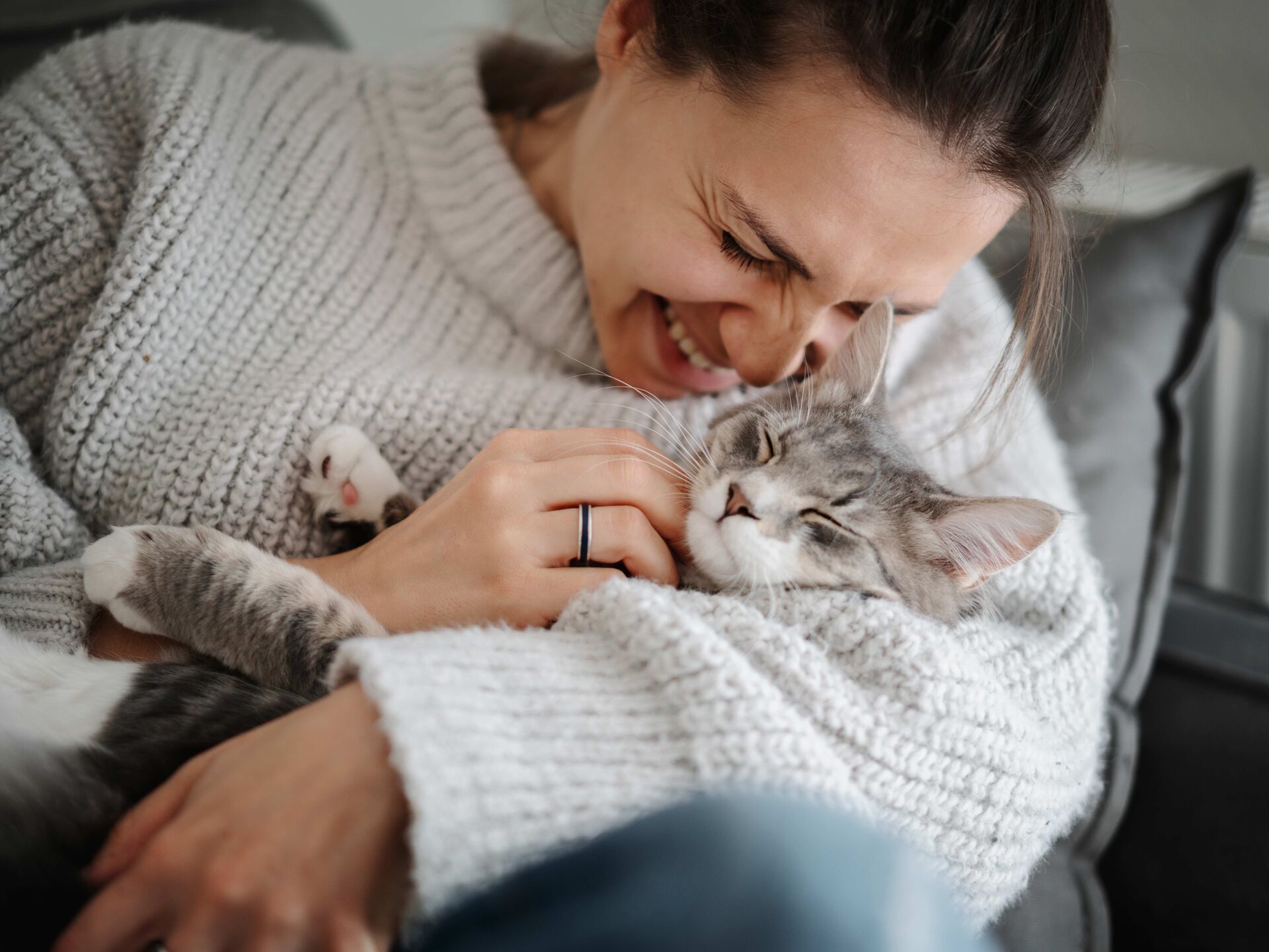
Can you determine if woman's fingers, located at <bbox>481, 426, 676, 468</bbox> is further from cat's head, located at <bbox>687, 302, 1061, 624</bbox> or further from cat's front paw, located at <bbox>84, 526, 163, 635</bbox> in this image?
cat's front paw, located at <bbox>84, 526, 163, 635</bbox>

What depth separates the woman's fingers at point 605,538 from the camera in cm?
89

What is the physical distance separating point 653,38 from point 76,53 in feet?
2.85

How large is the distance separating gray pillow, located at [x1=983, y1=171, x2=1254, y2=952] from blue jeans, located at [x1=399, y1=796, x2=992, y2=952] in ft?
3.23

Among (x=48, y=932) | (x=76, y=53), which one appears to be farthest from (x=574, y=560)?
(x=76, y=53)

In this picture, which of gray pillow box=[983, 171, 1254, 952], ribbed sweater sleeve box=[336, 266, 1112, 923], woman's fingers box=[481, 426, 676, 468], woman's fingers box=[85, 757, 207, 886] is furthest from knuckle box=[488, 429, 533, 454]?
gray pillow box=[983, 171, 1254, 952]

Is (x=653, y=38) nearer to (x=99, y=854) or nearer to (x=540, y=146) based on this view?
(x=540, y=146)

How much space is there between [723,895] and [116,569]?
0.74 metres

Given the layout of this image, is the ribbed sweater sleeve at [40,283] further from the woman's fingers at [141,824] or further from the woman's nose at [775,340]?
the woman's nose at [775,340]

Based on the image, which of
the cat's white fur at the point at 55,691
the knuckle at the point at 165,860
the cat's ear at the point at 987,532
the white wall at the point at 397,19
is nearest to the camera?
the knuckle at the point at 165,860

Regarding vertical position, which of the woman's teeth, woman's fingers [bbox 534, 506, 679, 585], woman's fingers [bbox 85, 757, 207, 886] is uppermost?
the woman's teeth

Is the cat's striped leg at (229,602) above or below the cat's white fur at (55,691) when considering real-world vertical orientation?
above

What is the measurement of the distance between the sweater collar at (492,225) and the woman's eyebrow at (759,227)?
42 centimetres

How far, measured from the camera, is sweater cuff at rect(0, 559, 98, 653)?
883 millimetres

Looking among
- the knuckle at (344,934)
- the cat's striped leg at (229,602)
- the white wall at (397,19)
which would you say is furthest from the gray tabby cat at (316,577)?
the white wall at (397,19)
